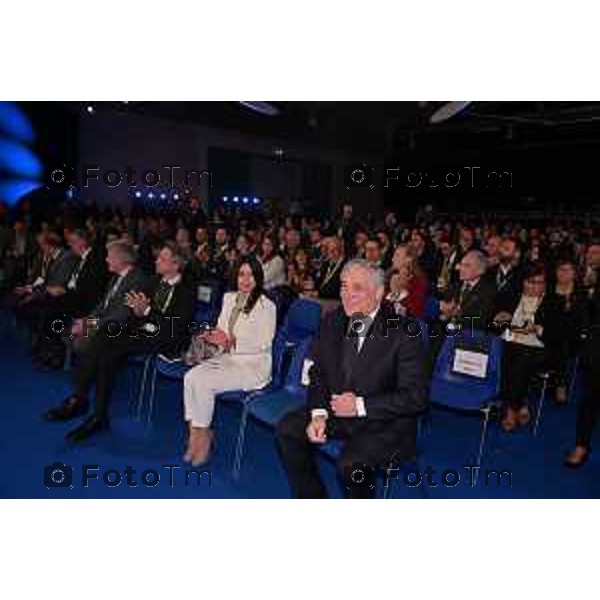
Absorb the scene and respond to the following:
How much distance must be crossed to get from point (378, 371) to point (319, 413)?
0.33 m

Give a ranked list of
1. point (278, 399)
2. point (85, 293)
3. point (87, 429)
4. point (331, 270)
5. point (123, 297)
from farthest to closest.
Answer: point (331, 270), point (85, 293), point (123, 297), point (87, 429), point (278, 399)

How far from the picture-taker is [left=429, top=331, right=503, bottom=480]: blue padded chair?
395 cm

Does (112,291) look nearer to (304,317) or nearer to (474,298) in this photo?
(304,317)

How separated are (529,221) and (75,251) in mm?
12664

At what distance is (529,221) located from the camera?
16.5 metres

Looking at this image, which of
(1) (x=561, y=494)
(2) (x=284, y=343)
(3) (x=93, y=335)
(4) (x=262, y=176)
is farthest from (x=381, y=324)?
(4) (x=262, y=176)

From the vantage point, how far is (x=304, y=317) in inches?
189

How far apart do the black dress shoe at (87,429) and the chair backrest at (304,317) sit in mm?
1367

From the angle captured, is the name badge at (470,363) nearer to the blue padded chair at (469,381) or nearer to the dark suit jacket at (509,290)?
the blue padded chair at (469,381)

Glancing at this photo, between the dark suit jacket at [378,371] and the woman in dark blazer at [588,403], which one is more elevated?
the dark suit jacket at [378,371]

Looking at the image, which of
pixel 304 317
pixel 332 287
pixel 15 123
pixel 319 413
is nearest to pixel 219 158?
pixel 15 123

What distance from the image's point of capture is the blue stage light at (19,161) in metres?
11.6

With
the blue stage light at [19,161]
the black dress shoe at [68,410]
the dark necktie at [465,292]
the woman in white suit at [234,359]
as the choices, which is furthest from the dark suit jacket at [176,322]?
the blue stage light at [19,161]

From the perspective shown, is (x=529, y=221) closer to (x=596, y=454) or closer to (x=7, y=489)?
(x=596, y=454)
